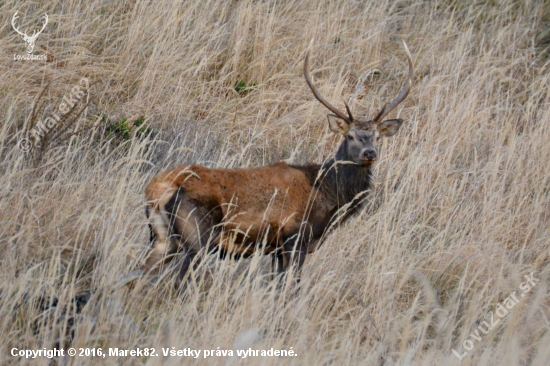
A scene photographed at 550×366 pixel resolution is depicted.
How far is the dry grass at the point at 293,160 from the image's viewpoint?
4.75m

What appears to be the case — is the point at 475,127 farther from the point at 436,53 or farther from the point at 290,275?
the point at 290,275

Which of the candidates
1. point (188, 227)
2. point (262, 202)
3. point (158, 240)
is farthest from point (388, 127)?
point (158, 240)

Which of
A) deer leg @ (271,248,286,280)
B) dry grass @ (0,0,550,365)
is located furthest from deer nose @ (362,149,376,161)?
deer leg @ (271,248,286,280)

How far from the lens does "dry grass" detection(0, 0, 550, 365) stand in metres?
4.75

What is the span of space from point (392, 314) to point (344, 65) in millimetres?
4153

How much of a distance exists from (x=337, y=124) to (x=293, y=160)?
92 cm

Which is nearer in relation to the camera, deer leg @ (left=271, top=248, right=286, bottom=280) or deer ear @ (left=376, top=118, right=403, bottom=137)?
deer leg @ (left=271, top=248, right=286, bottom=280)

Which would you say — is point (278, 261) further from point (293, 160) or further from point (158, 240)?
point (293, 160)

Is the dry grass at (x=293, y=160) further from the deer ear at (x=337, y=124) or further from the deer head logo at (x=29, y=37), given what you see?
the deer ear at (x=337, y=124)

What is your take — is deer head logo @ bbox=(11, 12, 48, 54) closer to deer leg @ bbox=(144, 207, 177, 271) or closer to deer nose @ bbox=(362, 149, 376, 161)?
deer leg @ bbox=(144, 207, 177, 271)

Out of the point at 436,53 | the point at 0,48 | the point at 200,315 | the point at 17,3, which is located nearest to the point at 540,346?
the point at 200,315

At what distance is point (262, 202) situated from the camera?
593cm

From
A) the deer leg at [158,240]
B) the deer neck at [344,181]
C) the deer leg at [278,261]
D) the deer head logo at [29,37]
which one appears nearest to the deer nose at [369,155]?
the deer neck at [344,181]

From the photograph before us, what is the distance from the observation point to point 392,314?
5.49m
